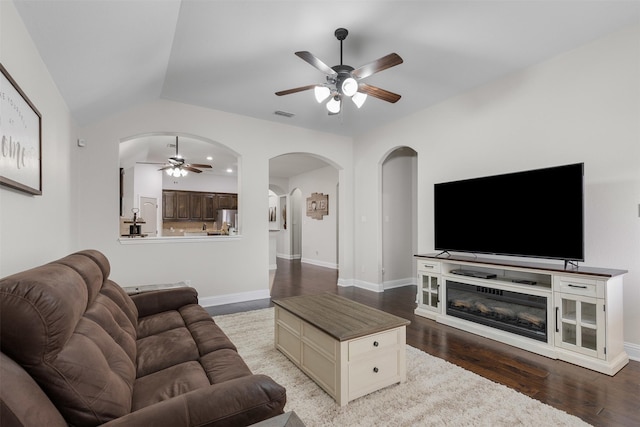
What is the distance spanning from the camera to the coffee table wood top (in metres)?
2.16

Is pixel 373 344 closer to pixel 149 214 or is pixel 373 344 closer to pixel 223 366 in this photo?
pixel 223 366

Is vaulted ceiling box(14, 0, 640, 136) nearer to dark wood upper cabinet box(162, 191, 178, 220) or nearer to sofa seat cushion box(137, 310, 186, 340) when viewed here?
sofa seat cushion box(137, 310, 186, 340)

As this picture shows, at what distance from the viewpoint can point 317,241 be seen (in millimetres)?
8844

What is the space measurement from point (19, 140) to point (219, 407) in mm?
1778

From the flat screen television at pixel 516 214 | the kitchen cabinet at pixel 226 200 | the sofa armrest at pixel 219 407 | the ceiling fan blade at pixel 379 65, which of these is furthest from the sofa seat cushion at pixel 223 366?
the kitchen cabinet at pixel 226 200

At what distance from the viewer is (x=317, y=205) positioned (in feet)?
28.7

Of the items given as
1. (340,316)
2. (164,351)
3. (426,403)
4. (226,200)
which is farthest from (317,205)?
(164,351)

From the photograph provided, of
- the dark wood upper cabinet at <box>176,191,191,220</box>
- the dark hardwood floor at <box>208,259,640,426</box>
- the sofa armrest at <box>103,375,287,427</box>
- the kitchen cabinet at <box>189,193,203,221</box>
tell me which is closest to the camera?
the sofa armrest at <box>103,375,287,427</box>

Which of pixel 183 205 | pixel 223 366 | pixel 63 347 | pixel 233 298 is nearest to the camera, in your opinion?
pixel 63 347

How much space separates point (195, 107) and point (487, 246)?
4234mm

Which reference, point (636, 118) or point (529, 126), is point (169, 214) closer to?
point (529, 126)

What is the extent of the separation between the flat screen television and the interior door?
766 centimetres

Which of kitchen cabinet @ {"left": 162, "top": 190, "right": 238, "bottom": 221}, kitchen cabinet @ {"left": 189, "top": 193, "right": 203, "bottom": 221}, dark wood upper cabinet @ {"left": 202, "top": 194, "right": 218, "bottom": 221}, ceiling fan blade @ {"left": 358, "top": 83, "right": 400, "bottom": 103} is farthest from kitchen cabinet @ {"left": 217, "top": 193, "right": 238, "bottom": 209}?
ceiling fan blade @ {"left": 358, "top": 83, "right": 400, "bottom": 103}

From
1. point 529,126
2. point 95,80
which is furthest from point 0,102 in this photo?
point 529,126
